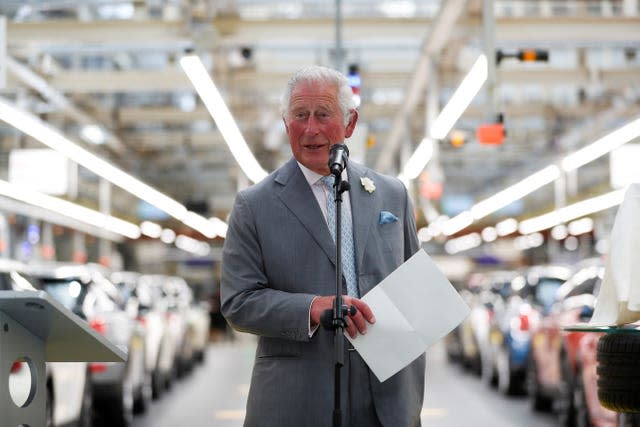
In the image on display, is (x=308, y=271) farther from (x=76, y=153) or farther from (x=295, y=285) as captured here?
(x=76, y=153)

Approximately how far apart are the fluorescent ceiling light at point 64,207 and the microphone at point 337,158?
46.5 ft

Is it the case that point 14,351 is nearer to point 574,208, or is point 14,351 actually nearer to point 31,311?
point 31,311

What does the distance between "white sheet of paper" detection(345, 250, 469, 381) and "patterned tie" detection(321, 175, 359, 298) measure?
0.66 feet

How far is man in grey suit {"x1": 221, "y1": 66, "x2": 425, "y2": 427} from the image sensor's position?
3.64 meters

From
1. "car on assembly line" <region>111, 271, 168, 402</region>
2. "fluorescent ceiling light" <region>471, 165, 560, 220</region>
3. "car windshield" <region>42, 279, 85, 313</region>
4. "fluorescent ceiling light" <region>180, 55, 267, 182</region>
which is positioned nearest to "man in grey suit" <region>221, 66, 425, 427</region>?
"fluorescent ceiling light" <region>180, 55, 267, 182</region>

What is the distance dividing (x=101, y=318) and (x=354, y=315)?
819 centimetres

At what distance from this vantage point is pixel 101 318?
37.1 ft

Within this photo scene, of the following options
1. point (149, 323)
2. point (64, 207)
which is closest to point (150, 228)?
point (64, 207)

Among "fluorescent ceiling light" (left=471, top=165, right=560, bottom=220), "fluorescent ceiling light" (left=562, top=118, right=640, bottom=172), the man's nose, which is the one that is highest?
"fluorescent ceiling light" (left=471, top=165, right=560, bottom=220)

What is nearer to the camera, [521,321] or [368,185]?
[368,185]

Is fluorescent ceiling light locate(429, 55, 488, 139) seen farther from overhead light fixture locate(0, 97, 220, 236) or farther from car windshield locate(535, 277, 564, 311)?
overhead light fixture locate(0, 97, 220, 236)

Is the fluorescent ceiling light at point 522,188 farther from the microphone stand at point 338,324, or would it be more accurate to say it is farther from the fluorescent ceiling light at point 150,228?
the microphone stand at point 338,324

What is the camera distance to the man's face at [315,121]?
3764 millimetres

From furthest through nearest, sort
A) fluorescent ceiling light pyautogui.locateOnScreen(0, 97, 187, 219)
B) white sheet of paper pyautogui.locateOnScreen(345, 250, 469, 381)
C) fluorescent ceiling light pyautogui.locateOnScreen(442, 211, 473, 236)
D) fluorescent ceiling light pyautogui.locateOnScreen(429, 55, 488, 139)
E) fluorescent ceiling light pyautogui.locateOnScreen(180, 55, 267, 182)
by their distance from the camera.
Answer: fluorescent ceiling light pyautogui.locateOnScreen(442, 211, 473, 236) < fluorescent ceiling light pyautogui.locateOnScreen(0, 97, 187, 219) < fluorescent ceiling light pyautogui.locateOnScreen(429, 55, 488, 139) < fluorescent ceiling light pyautogui.locateOnScreen(180, 55, 267, 182) < white sheet of paper pyautogui.locateOnScreen(345, 250, 469, 381)
